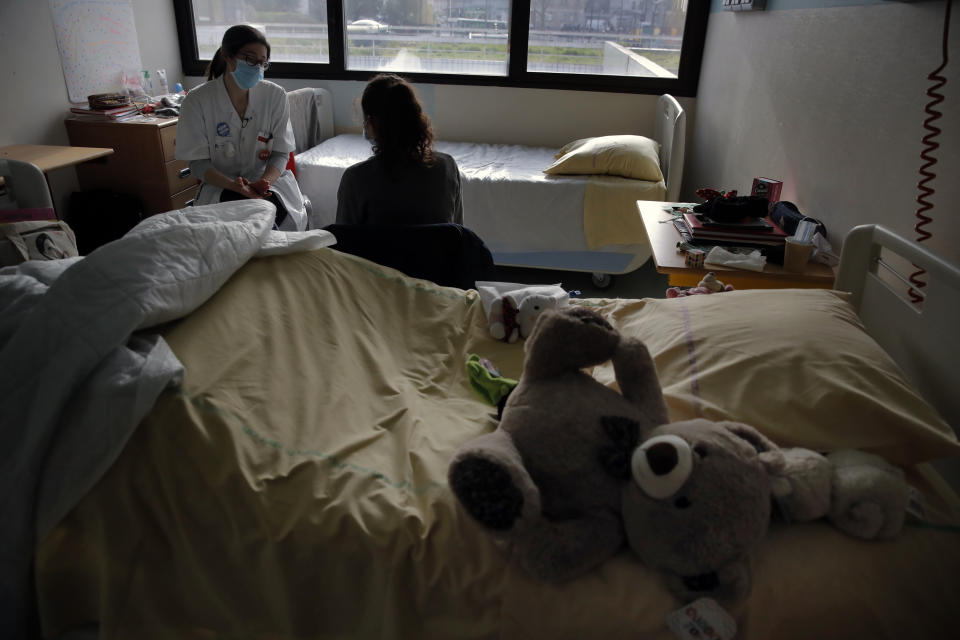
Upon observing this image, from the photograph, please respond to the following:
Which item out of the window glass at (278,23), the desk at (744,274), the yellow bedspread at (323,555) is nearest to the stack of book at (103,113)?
the window glass at (278,23)

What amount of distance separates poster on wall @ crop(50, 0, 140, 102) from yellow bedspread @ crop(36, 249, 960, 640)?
2997 mm

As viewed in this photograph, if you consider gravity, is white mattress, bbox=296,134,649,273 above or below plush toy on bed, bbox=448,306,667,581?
below

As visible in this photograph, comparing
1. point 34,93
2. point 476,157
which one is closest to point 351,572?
point 476,157

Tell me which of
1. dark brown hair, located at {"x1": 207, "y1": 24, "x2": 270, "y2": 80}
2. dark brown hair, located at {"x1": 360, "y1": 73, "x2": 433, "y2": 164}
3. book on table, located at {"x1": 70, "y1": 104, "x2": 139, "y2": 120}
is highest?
dark brown hair, located at {"x1": 207, "y1": 24, "x2": 270, "y2": 80}

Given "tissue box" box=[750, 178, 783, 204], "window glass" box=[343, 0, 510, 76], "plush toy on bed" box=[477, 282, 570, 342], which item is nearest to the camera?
"plush toy on bed" box=[477, 282, 570, 342]

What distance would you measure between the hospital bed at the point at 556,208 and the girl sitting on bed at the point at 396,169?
41.8 inches

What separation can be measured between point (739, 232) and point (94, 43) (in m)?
3.50

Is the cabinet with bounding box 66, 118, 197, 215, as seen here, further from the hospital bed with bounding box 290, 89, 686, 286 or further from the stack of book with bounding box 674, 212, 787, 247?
the stack of book with bounding box 674, 212, 787, 247

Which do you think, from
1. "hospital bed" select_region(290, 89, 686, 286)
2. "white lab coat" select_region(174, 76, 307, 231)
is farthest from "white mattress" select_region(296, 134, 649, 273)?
"white lab coat" select_region(174, 76, 307, 231)

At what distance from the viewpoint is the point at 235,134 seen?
2746 millimetres

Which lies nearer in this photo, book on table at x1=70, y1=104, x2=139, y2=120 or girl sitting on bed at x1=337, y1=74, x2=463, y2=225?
girl sitting on bed at x1=337, y1=74, x2=463, y2=225

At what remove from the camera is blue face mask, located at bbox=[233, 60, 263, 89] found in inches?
102

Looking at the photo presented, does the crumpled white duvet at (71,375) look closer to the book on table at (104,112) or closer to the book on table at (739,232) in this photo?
the book on table at (739,232)

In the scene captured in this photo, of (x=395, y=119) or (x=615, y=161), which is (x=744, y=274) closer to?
(x=395, y=119)
